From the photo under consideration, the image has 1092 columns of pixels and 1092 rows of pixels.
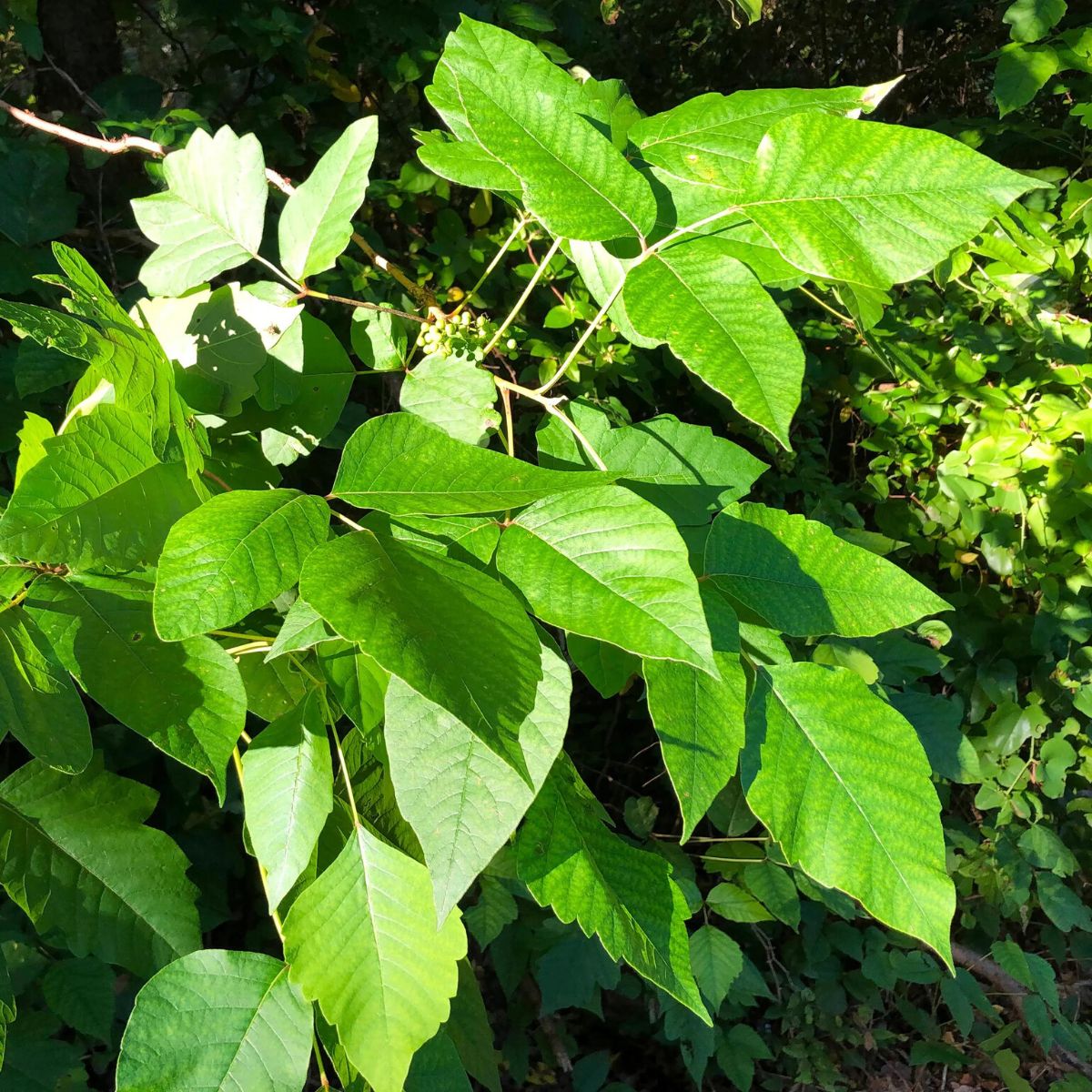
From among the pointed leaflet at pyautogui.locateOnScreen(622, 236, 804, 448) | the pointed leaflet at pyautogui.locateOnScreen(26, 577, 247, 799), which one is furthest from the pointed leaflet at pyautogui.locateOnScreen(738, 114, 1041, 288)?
the pointed leaflet at pyautogui.locateOnScreen(26, 577, 247, 799)

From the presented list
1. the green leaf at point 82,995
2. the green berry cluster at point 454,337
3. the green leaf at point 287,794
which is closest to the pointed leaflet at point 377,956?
the green leaf at point 287,794

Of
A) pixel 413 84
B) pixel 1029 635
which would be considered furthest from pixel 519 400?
pixel 1029 635

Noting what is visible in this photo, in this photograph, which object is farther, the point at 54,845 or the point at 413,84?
the point at 413,84

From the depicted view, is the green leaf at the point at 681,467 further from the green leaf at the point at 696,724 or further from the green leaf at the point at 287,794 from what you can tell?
the green leaf at the point at 287,794

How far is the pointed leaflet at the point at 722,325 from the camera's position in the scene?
0.49m

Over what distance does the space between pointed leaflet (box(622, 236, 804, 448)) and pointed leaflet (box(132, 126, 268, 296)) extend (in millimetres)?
340

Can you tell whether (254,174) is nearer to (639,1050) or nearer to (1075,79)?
(639,1050)

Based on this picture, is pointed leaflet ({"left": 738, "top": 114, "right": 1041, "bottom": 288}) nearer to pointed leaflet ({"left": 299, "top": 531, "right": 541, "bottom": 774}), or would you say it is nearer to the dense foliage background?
pointed leaflet ({"left": 299, "top": 531, "right": 541, "bottom": 774})

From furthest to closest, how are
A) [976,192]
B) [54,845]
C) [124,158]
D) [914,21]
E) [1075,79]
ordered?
[914,21] < [1075,79] < [124,158] < [54,845] < [976,192]

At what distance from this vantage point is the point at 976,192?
19.1 inches

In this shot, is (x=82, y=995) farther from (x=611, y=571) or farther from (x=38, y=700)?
(x=611, y=571)

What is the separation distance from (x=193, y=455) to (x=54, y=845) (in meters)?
0.33

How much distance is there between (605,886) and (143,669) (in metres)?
0.30

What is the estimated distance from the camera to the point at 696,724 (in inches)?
21.0
